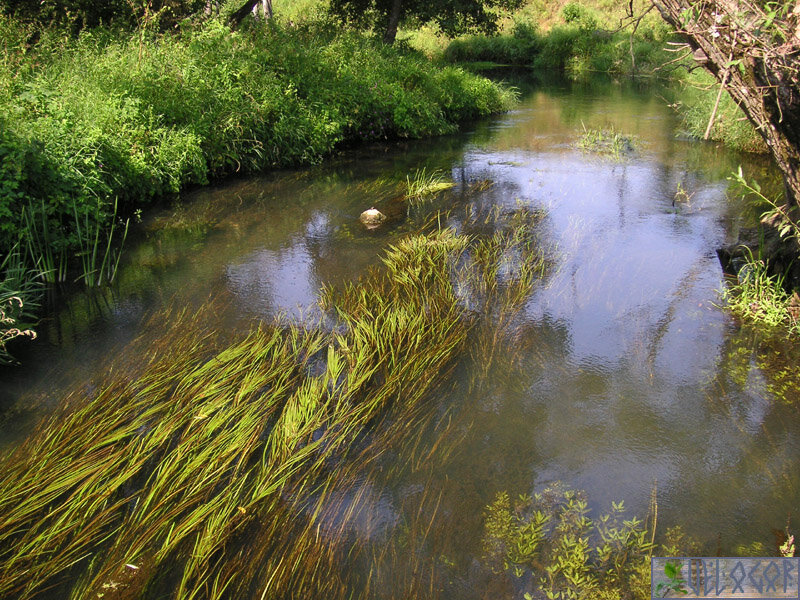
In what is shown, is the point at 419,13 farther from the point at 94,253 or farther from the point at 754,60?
the point at 754,60

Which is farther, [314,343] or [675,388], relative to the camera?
[314,343]

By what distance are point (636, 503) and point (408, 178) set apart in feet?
22.1

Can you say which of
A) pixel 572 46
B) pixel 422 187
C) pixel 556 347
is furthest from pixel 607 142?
pixel 572 46

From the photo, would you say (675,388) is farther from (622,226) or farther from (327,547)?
(622,226)

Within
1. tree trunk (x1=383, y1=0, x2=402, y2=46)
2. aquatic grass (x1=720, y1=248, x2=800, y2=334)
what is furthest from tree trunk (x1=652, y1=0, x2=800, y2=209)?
tree trunk (x1=383, y1=0, x2=402, y2=46)

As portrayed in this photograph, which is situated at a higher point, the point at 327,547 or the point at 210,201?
the point at 327,547

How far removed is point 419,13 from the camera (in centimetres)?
1867

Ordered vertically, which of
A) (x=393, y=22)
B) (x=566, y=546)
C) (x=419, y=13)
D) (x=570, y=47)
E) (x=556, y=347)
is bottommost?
(x=570, y=47)

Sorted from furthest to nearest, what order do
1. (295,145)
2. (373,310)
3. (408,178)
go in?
1. (295,145)
2. (408,178)
3. (373,310)

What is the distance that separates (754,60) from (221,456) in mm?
3982

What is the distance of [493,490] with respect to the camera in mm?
3137

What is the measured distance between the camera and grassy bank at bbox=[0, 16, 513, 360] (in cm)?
588

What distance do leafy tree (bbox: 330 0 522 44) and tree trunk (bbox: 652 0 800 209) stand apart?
1520 centimetres

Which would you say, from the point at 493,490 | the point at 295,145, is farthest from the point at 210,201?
the point at 493,490
